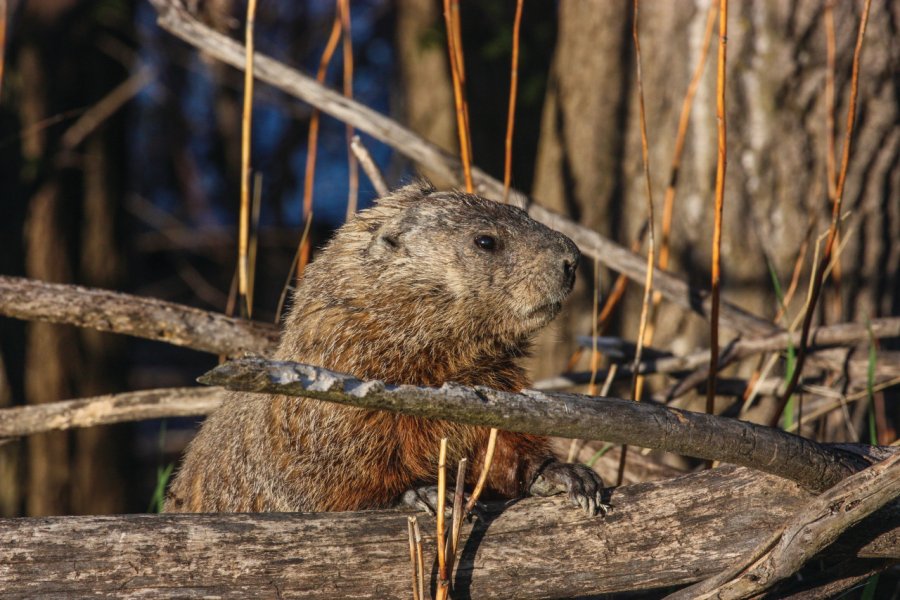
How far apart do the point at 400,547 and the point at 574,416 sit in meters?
0.74

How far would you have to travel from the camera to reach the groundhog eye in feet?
10.1

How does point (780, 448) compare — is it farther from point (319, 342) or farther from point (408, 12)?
point (408, 12)

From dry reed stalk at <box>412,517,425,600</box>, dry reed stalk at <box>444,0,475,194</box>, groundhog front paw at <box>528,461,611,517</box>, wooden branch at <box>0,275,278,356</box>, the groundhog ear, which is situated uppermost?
dry reed stalk at <box>444,0,475,194</box>

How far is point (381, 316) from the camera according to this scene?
3.06 meters

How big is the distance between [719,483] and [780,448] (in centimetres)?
35

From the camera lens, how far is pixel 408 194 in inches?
135

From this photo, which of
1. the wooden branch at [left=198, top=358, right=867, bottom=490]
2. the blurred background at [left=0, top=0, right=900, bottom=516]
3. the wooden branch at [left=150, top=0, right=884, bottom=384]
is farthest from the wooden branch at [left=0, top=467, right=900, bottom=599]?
the wooden branch at [left=150, top=0, right=884, bottom=384]

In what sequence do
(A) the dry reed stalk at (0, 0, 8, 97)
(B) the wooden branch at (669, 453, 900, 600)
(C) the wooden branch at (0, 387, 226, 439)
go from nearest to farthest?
1. (B) the wooden branch at (669, 453, 900, 600)
2. (C) the wooden branch at (0, 387, 226, 439)
3. (A) the dry reed stalk at (0, 0, 8, 97)

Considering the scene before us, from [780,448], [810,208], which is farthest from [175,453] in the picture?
[780,448]

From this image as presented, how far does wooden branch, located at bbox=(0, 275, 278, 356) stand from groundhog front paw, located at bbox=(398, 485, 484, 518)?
1.10 metres

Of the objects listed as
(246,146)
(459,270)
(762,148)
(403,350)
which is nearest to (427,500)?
(403,350)

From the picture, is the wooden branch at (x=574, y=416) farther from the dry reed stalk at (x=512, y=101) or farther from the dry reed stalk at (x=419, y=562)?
the dry reed stalk at (x=512, y=101)

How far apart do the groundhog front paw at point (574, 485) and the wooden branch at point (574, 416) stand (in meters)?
0.44

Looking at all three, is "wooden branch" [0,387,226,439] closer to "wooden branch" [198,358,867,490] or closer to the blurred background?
the blurred background
